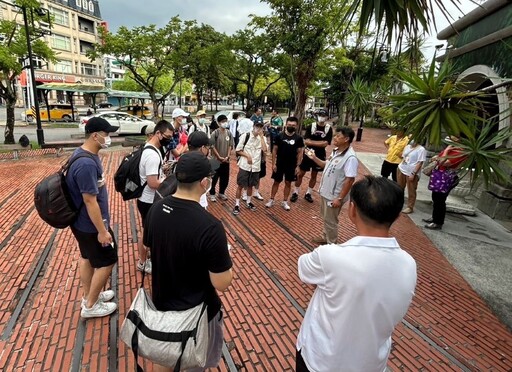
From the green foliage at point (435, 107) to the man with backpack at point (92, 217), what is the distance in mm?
3139

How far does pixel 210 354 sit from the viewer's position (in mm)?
2104

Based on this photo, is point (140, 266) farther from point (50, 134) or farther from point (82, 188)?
point (50, 134)

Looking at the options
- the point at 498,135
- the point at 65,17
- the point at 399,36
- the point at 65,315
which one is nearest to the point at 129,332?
the point at 65,315

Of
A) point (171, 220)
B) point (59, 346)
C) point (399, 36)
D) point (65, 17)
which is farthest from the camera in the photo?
point (65, 17)

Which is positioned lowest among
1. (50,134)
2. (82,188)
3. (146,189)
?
(50,134)

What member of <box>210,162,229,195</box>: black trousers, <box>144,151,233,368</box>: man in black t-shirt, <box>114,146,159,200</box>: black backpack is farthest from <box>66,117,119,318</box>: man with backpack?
<box>210,162,229,195</box>: black trousers

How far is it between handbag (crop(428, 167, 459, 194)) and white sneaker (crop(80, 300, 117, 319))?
544cm

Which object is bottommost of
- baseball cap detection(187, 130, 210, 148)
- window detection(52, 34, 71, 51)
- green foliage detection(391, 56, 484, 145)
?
baseball cap detection(187, 130, 210, 148)

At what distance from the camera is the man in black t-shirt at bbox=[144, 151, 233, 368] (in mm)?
1668

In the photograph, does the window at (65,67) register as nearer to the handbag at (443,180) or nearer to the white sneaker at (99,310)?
the white sneaker at (99,310)

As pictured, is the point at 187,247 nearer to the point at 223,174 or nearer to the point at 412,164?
the point at 223,174

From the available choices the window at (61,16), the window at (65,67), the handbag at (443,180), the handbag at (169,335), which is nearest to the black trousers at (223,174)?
the handbag at (443,180)

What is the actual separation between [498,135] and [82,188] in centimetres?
452

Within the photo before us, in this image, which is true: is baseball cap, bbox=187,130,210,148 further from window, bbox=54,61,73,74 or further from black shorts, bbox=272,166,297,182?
window, bbox=54,61,73,74
